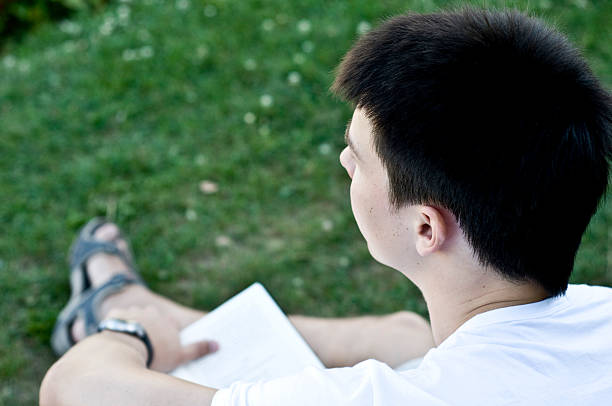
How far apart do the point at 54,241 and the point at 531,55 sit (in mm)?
2538

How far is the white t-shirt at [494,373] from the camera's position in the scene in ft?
3.85

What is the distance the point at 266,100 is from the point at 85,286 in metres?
1.60

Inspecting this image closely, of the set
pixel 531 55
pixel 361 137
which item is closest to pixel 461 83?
pixel 531 55

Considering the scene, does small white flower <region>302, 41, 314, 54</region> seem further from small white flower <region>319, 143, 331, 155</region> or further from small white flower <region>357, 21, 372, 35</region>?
small white flower <region>319, 143, 331, 155</region>

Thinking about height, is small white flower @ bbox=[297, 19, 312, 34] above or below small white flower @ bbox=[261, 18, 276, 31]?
above

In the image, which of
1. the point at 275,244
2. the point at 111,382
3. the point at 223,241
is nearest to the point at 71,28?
the point at 223,241

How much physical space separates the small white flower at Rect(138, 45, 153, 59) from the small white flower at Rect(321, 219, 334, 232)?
1.79 meters

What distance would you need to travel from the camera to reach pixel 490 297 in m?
1.38

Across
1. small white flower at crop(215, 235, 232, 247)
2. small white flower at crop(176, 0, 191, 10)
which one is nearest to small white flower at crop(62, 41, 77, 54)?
small white flower at crop(176, 0, 191, 10)

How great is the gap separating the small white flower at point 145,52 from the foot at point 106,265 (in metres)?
1.53

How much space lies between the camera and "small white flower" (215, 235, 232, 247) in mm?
3158

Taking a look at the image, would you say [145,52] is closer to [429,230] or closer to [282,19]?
[282,19]

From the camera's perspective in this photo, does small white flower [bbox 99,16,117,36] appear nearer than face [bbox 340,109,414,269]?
No

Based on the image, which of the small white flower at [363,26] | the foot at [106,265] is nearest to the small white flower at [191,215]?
the foot at [106,265]
